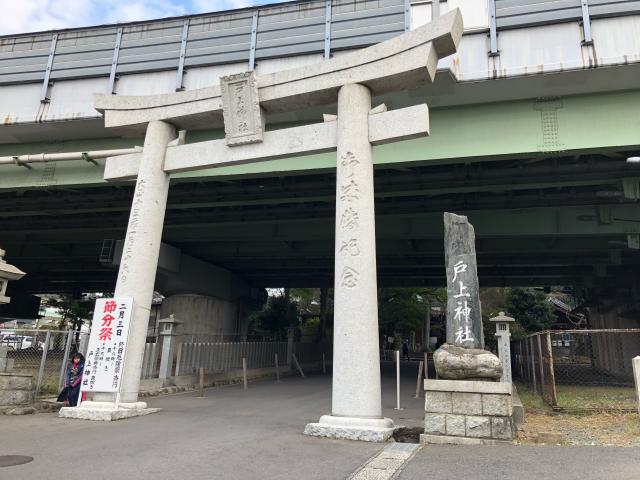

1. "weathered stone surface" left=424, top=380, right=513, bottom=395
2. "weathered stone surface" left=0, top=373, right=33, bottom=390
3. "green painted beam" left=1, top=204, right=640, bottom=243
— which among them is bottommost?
"weathered stone surface" left=0, top=373, right=33, bottom=390

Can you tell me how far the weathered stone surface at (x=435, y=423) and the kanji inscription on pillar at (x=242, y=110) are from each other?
6.76 m

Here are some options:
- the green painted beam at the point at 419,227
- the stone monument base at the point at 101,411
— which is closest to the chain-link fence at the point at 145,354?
the stone monument base at the point at 101,411

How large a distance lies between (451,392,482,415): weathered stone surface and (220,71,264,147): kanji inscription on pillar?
266 inches

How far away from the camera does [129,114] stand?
Answer: 1202 centimetres

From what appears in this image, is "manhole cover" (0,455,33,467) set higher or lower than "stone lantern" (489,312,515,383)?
lower

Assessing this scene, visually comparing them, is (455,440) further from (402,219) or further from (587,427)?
(402,219)

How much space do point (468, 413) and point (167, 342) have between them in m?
11.8

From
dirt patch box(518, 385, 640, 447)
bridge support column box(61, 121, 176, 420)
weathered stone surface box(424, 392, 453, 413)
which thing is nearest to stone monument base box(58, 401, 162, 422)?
bridge support column box(61, 121, 176, 420)

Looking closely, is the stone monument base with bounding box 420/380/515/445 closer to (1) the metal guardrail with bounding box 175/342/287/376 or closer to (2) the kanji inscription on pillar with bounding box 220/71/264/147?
(2) the kanji inscription on pillar with bounding box 220/71/264/147

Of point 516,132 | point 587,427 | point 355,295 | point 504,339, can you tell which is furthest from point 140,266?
point 504,339

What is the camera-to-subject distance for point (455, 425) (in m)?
7.69

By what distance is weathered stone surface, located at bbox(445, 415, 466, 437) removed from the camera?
25.1 ft

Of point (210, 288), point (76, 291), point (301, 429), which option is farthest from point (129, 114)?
point (76, 291)

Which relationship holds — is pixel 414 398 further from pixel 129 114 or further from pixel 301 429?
pixel 129 114
